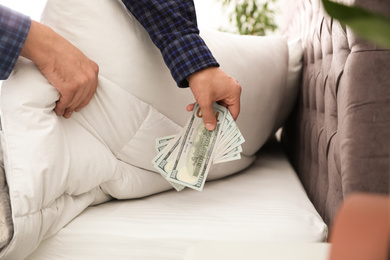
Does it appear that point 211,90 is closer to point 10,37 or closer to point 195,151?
point 195,151

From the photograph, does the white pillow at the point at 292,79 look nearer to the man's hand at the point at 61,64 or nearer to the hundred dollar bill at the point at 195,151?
the hundred dollar bill at the point at 195,151

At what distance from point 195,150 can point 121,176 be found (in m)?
0.19

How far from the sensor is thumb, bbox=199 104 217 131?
997 millimetres

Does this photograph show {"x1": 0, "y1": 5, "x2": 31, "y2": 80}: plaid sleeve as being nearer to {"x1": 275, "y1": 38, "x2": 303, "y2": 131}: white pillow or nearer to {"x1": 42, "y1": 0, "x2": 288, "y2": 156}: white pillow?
{"x1": 42, "y1": 0, "x2": 288, "y2": 156}: white pillow

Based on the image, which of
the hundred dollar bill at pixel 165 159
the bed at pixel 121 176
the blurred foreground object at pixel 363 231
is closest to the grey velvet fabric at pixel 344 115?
the bed at pixel 121 176

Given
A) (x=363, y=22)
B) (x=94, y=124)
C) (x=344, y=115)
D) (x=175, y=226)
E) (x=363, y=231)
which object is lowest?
(x=175, y=226)

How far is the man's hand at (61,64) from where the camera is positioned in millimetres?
879

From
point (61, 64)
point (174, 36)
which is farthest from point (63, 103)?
point (174, 36)

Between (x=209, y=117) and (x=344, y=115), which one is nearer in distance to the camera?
(x=344, y=115)

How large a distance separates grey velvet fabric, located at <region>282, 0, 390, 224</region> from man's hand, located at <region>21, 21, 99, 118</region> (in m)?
0.56

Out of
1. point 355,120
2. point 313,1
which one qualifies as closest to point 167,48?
point 355,120

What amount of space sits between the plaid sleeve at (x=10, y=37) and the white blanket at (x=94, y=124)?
3 centimetres

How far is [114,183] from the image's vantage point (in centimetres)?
100

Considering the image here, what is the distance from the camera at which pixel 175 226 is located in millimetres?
912
